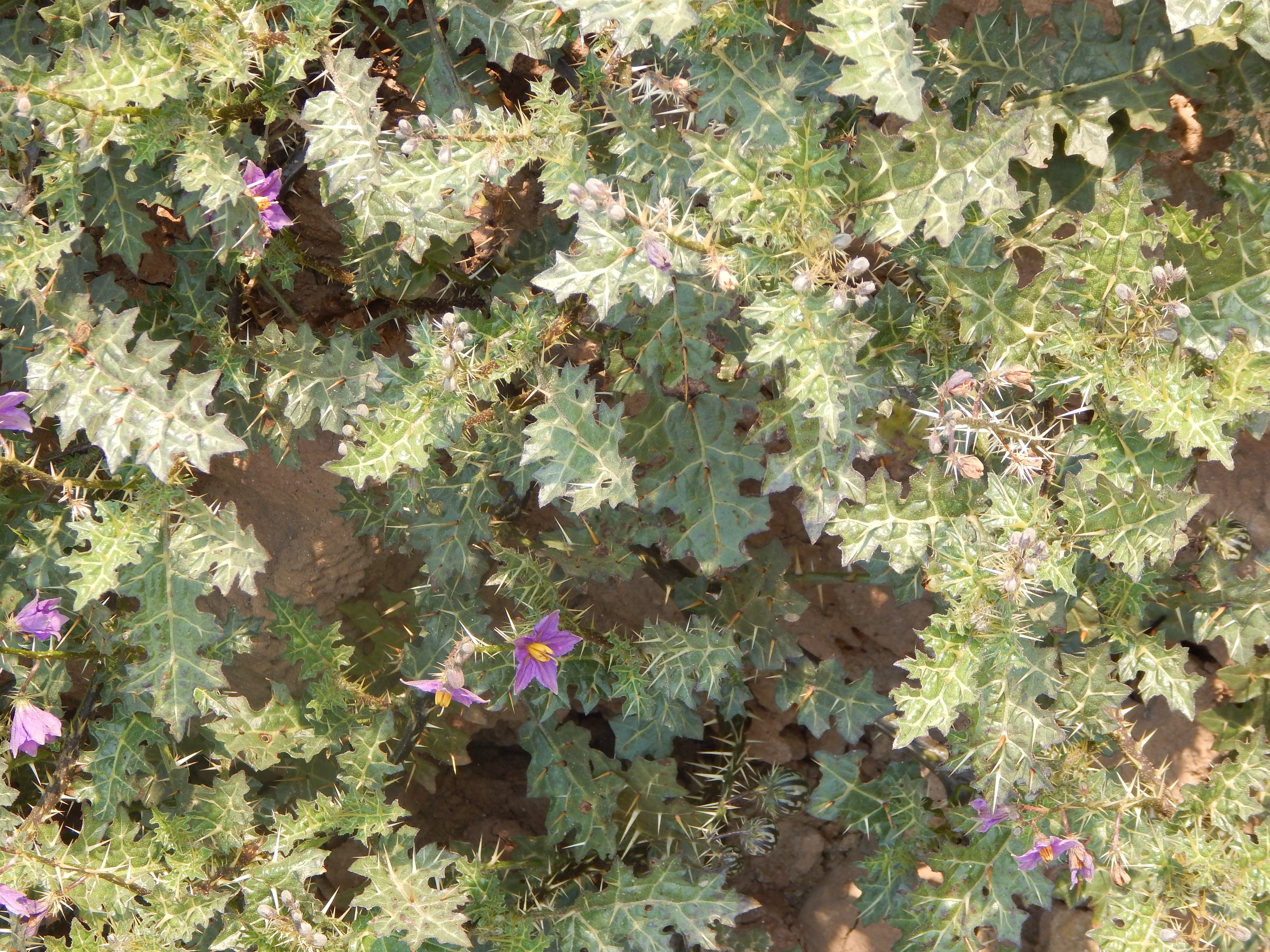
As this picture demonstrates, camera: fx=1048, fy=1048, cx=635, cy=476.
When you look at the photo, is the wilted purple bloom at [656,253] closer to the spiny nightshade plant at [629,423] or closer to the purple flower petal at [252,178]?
the spiny nightshade plant at [629,423]

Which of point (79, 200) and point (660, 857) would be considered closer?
point (79, 200)

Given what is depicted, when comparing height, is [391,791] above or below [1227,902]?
below

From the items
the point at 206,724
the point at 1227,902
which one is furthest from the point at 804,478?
the point at 206,724

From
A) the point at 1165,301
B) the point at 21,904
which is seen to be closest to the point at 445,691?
the point at 21,904

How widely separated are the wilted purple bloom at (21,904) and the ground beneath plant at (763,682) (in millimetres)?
1021

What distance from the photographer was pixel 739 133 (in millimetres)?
2387

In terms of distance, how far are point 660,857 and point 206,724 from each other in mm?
1327

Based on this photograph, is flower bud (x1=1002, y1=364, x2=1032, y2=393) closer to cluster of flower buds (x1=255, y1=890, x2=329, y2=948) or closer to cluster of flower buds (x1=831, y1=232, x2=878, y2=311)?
cluster of flower buds (x1=831, y1=232, x2=878, y2=311)

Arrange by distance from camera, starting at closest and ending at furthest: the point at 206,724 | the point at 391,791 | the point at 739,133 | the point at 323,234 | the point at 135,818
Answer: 1. the point at 739,133
2. the point at 206,724
3. the point at 135,818
4. the point at 323,234
5. the point at 391,791

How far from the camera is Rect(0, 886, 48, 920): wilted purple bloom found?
98.2 inches

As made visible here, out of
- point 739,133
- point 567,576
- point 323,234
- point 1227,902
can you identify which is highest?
point 739,133

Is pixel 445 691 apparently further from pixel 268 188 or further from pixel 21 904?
pixel 268 188

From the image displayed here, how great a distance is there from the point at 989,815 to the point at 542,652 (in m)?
1.23

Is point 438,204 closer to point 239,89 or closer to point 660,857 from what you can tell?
point 239,89
